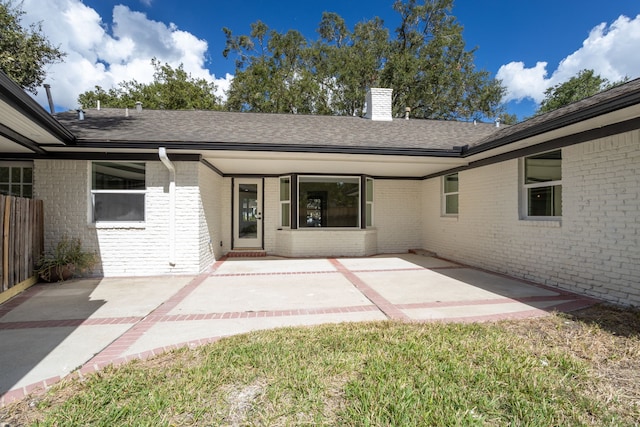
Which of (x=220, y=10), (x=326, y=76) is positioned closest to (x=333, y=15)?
(x=326, y=76)

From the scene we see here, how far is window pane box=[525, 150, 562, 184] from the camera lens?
5676 millimetres

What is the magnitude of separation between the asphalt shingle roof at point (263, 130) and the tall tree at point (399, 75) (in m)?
11.6

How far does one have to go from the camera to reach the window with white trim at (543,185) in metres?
5.69

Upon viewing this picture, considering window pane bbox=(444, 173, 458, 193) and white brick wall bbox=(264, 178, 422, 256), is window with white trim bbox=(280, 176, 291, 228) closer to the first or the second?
white brick wall bbox=(264, 178, 422, 256)

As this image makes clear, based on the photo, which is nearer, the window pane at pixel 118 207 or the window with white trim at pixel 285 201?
the window pane at pixel 118 207

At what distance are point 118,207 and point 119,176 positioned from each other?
28.4 inches

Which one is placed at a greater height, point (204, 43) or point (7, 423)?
point (204, 43)

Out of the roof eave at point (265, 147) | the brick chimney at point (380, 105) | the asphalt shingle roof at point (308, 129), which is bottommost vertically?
the roof eave at point (265, 147)

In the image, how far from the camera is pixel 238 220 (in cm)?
1010

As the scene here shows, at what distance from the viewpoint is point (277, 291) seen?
213 inches

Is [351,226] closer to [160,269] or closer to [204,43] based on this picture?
[160,269]

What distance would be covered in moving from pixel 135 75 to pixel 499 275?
86.2ft

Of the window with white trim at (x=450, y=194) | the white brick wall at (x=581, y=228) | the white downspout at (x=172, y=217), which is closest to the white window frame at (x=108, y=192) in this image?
the white downspout at (x=172, y=217)

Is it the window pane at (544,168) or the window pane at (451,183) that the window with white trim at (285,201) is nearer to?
the window pane at (451,183)
